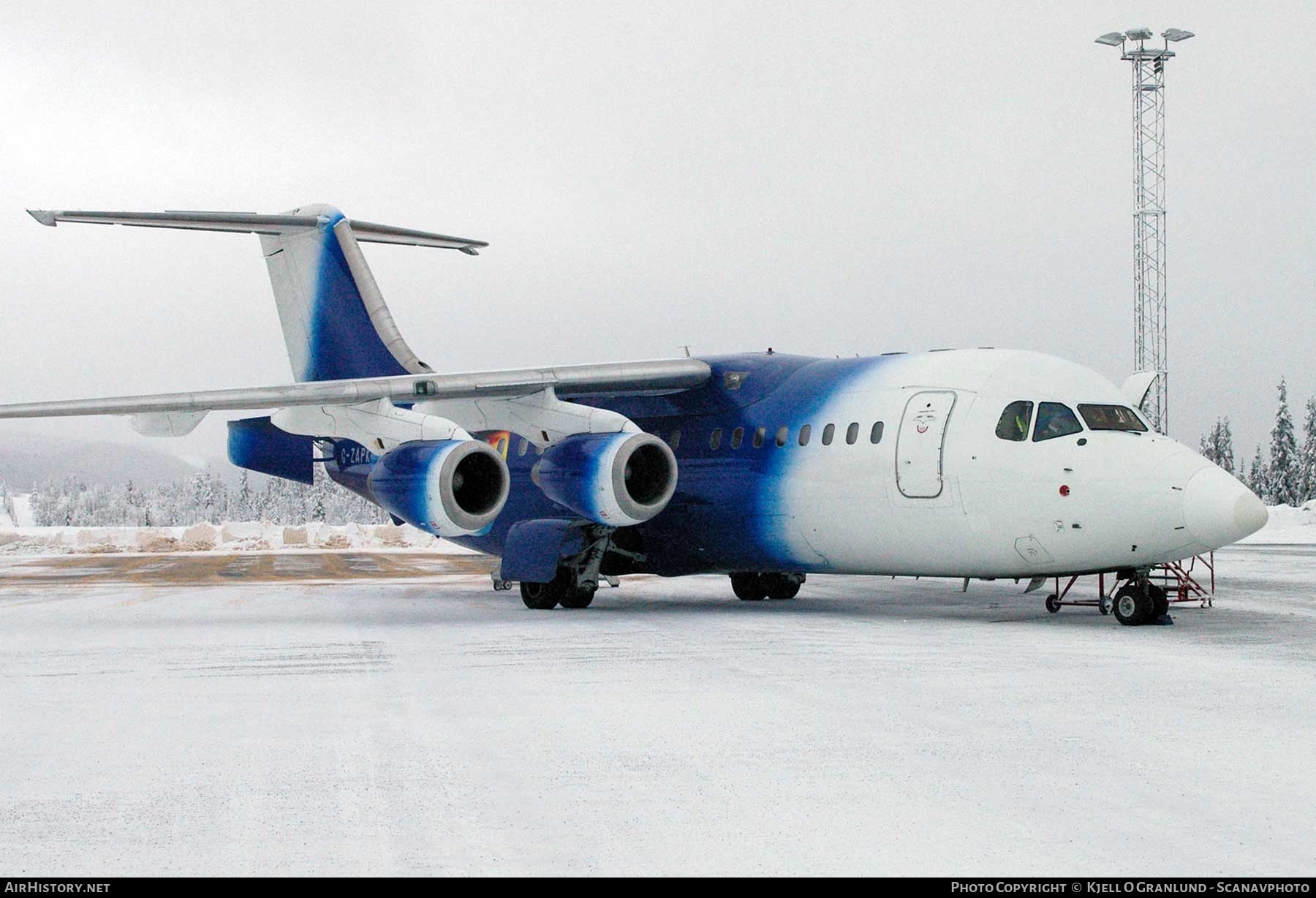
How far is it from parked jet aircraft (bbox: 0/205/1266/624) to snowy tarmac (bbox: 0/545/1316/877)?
115cm

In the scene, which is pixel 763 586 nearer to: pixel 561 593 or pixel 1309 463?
pixel 561 593

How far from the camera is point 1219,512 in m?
11.8

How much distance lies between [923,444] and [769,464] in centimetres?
221

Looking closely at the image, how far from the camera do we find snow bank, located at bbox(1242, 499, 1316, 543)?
40.6m

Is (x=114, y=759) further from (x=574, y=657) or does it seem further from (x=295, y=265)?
(x=295, y=265)

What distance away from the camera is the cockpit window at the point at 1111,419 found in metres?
13.1

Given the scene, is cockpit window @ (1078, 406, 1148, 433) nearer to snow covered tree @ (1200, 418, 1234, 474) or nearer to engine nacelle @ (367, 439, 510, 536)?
engine nacelle @ (367, 439, 510, 536)

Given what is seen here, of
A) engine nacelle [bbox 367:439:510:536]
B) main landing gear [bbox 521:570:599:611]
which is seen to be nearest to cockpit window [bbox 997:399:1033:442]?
main landing gear [bbox 521:570:599:611]

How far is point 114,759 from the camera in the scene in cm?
598

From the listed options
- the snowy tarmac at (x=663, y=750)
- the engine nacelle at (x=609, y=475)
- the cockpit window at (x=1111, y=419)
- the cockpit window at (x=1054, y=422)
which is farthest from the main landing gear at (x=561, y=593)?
the cockpit window at (x=1111, y=419)

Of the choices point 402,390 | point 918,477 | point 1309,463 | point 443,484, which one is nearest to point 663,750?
point 918,477

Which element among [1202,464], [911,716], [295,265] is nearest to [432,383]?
[295,265]

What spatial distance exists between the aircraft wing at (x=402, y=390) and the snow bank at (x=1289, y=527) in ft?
96.9
